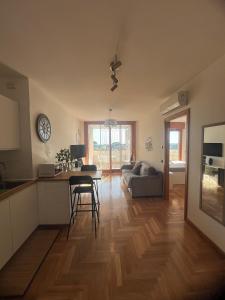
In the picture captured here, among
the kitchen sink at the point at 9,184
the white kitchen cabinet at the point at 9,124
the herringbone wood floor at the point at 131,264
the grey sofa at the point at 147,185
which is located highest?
the white kitchen cabinet at the point at 9,124

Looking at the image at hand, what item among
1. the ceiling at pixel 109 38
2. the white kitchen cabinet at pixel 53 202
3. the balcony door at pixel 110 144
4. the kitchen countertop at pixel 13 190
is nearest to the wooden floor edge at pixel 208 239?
the white kitchen cabinet at pixel 53 202

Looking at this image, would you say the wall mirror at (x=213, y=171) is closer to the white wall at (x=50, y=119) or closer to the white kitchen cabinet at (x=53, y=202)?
the white kitchen cabinet at (x=53, y=202)

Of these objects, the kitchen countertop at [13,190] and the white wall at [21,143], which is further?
the white wall at [21,143]

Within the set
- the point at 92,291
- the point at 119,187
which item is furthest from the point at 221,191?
the point at 119,187

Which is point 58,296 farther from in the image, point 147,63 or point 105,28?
point 147,63

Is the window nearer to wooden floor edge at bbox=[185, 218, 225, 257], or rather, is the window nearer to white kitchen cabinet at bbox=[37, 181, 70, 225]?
wooden floor edge at bbox=[185, 218, 225, 257]

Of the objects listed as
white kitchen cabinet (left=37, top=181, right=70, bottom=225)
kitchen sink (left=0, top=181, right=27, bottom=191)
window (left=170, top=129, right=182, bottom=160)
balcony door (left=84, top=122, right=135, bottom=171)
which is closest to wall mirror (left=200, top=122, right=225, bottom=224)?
white kitchen cabinet (left=37, top=181, right=70, bottom=225)

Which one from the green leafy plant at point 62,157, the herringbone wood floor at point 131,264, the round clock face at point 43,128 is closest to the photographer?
the herringbone wood floor at point 131,264

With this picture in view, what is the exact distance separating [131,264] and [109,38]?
2.57 metres

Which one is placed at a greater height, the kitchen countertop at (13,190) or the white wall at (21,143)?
the white wall at (21,143)

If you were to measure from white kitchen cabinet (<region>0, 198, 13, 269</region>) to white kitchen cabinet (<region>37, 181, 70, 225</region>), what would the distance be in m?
0.84

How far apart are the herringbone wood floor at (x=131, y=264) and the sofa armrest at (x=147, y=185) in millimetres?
1311

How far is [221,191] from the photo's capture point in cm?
222

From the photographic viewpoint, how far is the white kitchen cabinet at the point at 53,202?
296 cm
